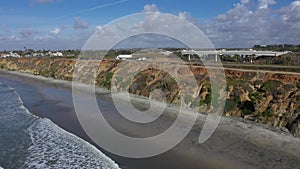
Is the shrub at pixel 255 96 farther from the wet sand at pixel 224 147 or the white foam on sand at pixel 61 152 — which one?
the white foam on sand at pixel 61 152

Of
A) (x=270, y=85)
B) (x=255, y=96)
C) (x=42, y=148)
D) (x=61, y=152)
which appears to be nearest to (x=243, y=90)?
(x=255, y=96)

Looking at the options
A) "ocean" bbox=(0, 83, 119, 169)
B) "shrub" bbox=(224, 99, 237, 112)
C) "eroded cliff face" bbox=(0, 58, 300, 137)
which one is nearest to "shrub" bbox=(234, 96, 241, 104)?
"eroded cliff face" bbox=(0, 58, 300, 137)

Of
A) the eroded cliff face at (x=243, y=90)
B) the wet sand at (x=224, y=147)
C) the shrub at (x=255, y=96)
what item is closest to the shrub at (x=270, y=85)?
the eroded cliff face at (x=243, y=90)

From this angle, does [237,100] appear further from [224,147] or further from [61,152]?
[61,152]

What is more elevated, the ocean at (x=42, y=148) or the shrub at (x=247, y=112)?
the shrub at (x=247, y=112)

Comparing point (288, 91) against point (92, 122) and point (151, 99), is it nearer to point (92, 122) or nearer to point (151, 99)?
point (151, 99)

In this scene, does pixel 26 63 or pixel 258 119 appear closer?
pixel 258 119

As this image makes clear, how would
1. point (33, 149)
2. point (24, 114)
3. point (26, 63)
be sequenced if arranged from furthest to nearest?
point (26, 63) < point (24, 114) < point (33, 149)

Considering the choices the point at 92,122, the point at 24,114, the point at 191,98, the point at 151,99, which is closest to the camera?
the point at 92,122

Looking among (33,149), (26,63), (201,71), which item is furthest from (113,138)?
(26,63)
